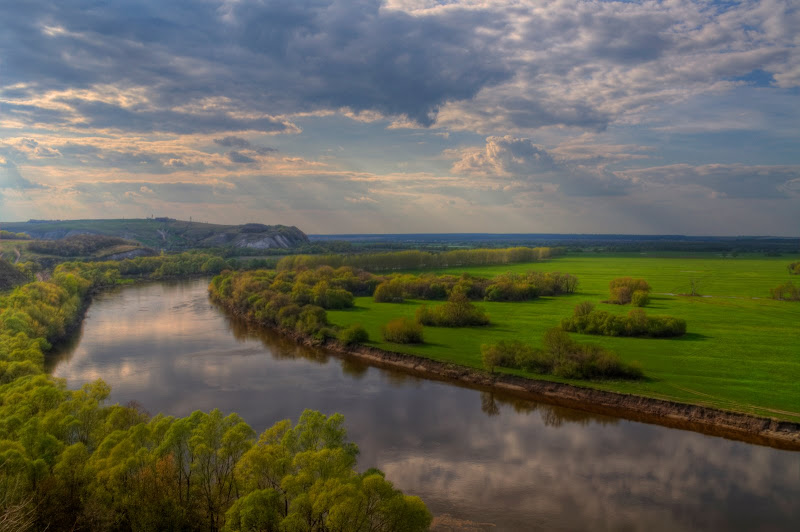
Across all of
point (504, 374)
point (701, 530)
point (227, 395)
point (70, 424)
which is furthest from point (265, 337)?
point (701, 530)

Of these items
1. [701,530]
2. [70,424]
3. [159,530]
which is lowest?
[701,530]

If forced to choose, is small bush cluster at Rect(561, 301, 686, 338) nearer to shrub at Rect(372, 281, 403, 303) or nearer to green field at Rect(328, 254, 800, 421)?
green field at Rect(328, 254, 800, 421)

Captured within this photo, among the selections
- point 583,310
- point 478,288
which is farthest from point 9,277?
point 583,310

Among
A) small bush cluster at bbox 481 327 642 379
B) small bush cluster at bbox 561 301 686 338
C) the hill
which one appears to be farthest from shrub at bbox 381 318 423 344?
the hill

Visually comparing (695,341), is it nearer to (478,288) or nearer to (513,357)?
(513,357)

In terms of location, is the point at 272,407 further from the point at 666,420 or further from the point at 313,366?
the point at 666,420

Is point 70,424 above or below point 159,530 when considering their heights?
above

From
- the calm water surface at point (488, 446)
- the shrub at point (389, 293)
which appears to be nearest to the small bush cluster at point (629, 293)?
the shrub at point (389, 293)
